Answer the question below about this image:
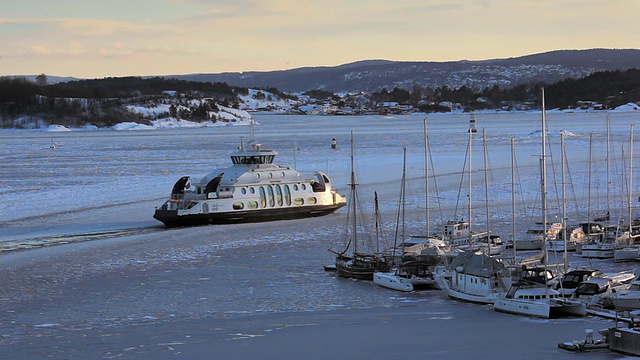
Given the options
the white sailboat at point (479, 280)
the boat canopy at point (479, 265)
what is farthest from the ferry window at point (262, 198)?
the white sailboat at point (479, 280)

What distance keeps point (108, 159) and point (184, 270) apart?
149 feet

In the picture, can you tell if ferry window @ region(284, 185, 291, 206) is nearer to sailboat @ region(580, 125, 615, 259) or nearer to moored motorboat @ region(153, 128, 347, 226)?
moored motorboat @ region(153, 128, 347, 226)

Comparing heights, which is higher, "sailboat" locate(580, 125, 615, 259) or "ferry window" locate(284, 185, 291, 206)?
"ferry window" locate(284, 185, 291, 206)

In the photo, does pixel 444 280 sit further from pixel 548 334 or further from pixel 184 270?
pixel 184 270

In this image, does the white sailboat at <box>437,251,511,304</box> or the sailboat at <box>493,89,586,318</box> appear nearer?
the sailboat at <box>493,89,586,318</box>

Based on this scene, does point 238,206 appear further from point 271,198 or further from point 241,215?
point 271,198

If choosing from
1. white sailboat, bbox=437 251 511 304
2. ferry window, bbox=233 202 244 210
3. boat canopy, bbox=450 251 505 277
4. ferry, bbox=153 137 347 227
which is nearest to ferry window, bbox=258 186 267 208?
ferry, bbox=153 137 347 227

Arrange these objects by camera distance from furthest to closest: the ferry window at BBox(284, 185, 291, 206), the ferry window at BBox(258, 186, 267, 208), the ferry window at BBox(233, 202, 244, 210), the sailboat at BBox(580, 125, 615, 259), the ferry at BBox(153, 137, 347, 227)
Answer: the ferry window at BBox(284, 185, 291, 206) → the ferry window at BBox(258, 186, 267, 208) → the ferry window at BBox(233, 202, 244, 210) → the ferry at BBox(153, 137, 347, 227) → the sailboat at BBox(580, 125, 615, 259)

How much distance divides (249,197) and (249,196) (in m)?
0.05

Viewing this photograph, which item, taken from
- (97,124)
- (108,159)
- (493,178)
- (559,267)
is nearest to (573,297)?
(559,267)

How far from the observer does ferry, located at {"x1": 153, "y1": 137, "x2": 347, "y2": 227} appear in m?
37.0

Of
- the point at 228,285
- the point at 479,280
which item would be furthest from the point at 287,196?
the point at 479,280

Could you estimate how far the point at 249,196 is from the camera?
38.4 m

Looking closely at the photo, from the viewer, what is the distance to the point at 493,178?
48000mm
